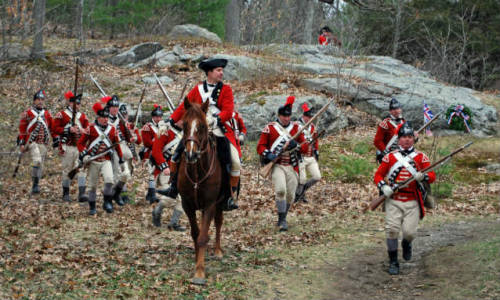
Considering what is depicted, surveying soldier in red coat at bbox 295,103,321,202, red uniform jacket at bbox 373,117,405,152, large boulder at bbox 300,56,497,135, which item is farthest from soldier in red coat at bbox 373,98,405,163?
large boulder at bbox 300,56,497,135

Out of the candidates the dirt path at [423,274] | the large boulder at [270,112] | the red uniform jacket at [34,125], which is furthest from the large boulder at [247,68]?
the dirt path at [423,274]

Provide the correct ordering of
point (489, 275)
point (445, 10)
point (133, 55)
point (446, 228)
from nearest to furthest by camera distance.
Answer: point (489, 275), point (446, 228), point (133, 55), point (445, 10)

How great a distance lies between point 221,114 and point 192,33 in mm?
22873

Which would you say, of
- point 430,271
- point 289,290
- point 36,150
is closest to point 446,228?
point 430,271

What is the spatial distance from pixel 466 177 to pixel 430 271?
404 inches

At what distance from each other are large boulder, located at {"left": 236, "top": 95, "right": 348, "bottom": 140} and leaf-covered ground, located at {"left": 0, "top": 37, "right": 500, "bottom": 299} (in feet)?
7.60

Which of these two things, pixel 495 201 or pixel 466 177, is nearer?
pixel 495 201

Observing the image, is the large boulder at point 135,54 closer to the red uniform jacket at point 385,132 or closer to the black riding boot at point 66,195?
the black riding boot at point 66,195

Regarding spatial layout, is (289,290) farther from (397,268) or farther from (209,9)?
(209,9)

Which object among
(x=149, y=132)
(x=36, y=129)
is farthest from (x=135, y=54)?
(x=149, y=132)

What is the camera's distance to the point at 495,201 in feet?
48.3

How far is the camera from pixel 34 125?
13.8 meters

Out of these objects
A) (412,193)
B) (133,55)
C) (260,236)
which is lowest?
(260,236)

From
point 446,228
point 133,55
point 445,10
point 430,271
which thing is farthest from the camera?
point 445,10
